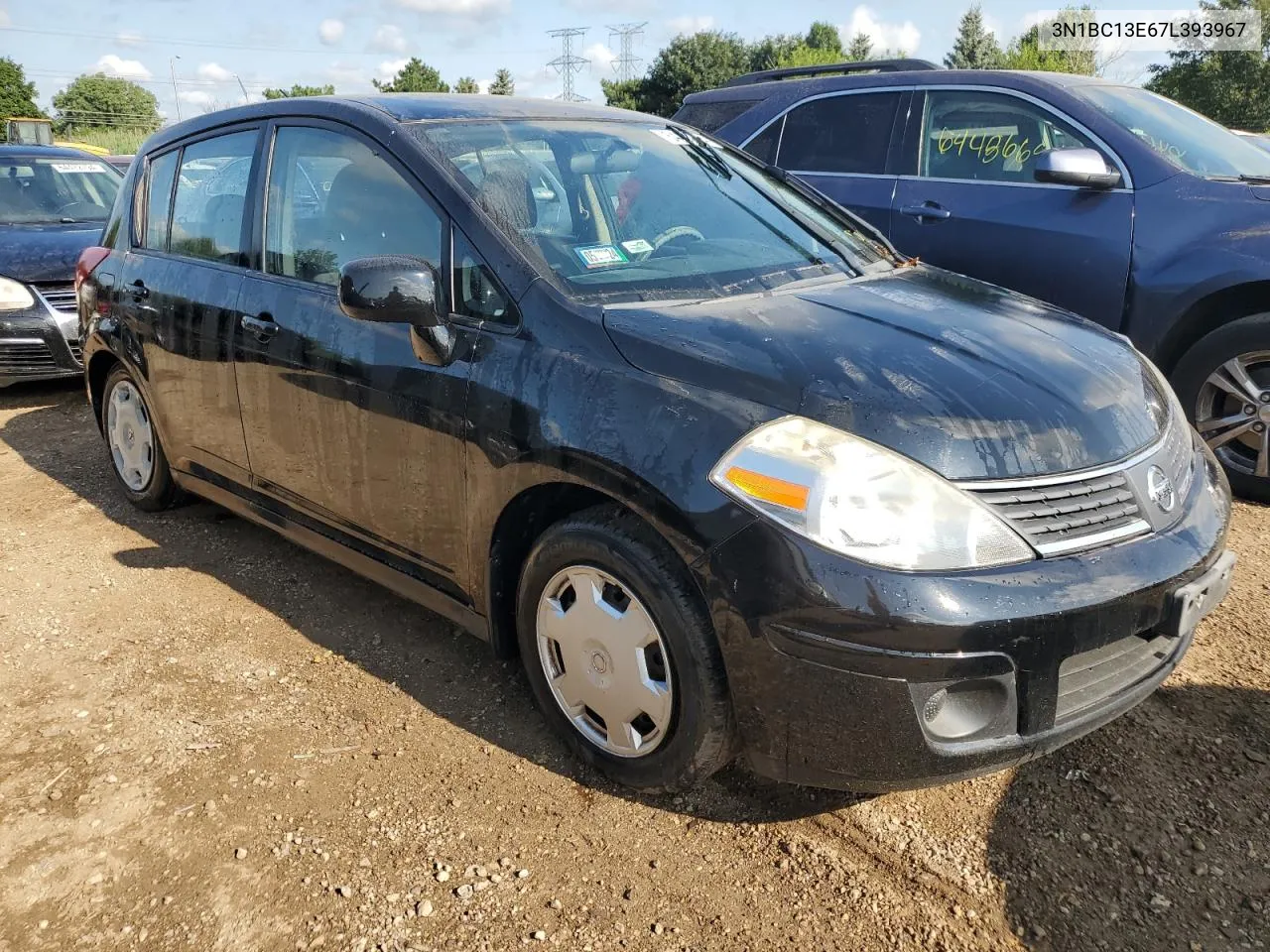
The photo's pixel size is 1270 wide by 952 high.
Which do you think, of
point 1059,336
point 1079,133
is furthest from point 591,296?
point 1079,133

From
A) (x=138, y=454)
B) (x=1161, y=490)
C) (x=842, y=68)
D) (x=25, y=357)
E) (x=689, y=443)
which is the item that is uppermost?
(x=842, y=68)

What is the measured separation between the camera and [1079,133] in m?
4.58

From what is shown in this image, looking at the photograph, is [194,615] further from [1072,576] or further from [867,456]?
[1072,576]

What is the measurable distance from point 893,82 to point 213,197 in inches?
134

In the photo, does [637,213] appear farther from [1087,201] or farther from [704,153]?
[1087,201]

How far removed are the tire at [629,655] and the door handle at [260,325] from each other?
1.35 metres

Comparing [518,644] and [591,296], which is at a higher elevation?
[591,296]

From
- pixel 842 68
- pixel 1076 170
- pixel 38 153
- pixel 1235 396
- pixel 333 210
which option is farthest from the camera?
pixel 38 153

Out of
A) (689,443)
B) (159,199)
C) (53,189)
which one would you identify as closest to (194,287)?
(159,199)

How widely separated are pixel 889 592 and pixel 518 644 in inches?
46.0

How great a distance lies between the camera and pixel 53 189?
8.10 metres

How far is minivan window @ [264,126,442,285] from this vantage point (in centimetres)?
288

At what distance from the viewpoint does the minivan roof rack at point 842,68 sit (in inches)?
219

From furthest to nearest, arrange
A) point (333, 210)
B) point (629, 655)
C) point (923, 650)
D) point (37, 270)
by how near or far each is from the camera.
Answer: point (37, 270), point (333, 210), point (629, 655), point (923, 650)
